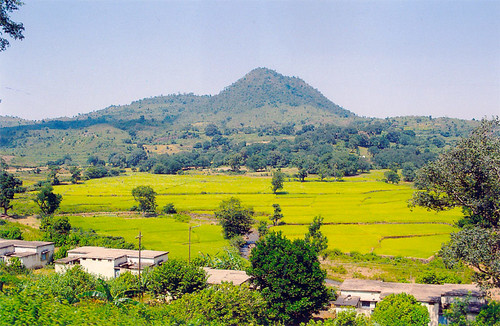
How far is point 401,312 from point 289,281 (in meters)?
5.99

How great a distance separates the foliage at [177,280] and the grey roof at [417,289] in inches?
324

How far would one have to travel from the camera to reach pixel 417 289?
74.7 ft

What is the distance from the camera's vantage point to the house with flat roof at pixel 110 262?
1098 inches

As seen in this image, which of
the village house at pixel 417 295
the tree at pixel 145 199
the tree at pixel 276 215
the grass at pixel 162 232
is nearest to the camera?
the village house at pixel 417 295

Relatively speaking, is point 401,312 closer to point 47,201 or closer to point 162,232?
point 162,232

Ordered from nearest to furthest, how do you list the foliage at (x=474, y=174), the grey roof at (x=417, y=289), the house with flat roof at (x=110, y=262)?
the foliage at (x=474, y=174) < the grey roof at (x=417, y=289) < the house with flat roof at (x=110, y=262)

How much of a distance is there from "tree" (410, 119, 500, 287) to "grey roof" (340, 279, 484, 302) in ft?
17.8

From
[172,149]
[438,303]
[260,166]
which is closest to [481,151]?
[438,303]

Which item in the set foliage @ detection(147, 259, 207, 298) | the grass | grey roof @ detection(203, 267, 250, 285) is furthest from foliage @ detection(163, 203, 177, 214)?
foliage @ detection(147, 259, 207, 298)

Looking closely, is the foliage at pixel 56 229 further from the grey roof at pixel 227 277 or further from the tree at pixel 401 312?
the tree at pixel 401 312

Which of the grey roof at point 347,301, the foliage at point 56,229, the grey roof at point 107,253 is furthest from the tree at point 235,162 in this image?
the grey roof at point 347,301

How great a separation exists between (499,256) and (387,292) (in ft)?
28.2

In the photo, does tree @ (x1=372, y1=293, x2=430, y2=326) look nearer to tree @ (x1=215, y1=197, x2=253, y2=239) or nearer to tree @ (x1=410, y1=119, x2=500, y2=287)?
tree @ (x1=410, y1=119, x2=500, y2=287)

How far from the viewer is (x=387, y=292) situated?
73.7ft
